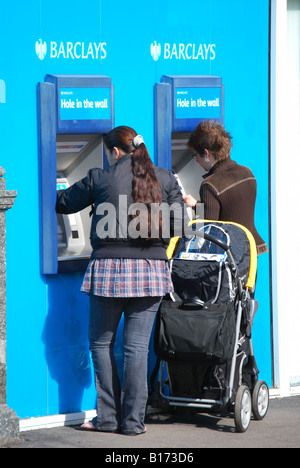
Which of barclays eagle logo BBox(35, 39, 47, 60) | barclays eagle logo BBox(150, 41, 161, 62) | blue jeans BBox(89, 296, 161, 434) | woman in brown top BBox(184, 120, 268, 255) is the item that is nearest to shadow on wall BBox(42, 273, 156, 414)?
blue jeans BBox(89, 296, 161, 434)

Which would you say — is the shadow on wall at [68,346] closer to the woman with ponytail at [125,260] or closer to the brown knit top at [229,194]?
the woman with ponytail at [125,260]

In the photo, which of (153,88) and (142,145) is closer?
(142,145)

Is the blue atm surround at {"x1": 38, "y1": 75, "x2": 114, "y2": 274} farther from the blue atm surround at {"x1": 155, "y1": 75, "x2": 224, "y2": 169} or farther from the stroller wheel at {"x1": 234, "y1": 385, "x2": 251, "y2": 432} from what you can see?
the stroller wheel at {"x1": 234, "y1": 385, "x2": 251, "y2": 432}

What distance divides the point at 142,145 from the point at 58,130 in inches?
23.1

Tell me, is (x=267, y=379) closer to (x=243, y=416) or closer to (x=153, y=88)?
(x=243, y=416)

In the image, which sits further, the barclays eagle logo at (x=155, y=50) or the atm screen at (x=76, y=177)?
the barclays eagle logo at (x=155, y=50)

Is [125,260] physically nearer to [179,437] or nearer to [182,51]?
[179,437]

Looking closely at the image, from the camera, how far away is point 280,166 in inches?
264

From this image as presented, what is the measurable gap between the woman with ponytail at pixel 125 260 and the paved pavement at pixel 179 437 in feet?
0.53

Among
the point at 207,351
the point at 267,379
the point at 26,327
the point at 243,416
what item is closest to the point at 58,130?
the point at 26,327

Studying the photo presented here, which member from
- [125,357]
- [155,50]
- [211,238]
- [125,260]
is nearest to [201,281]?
[211,238]

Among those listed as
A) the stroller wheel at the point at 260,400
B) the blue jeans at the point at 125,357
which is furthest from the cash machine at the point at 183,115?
the stroller wheel at the point at 260,400

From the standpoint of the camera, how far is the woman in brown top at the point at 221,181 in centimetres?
588

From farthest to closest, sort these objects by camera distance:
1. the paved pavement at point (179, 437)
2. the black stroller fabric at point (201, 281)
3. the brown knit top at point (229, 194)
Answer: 1. the brown knit top at point (229, 194)
2. the black stroller fabric at point (201, 281)
3. the paved pavement at point (179, 437)
